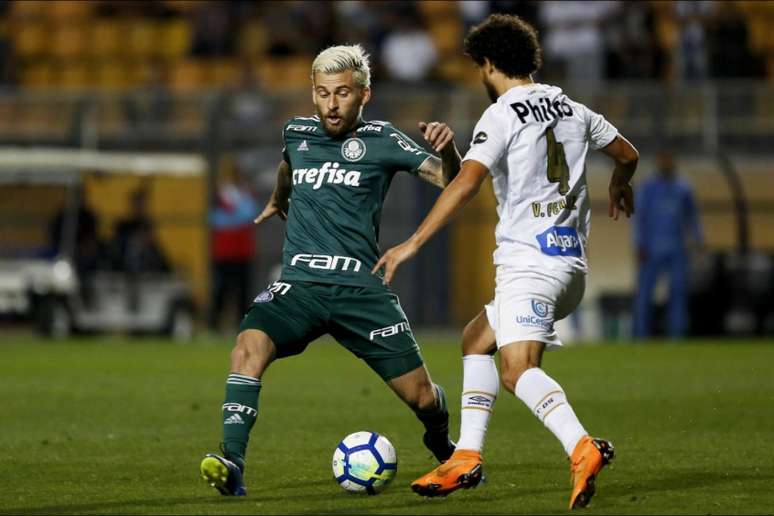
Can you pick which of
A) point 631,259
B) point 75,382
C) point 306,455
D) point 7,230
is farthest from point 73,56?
point 306,455

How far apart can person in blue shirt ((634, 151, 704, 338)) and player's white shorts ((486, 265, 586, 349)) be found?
493 inches

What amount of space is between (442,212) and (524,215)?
1.64 feet

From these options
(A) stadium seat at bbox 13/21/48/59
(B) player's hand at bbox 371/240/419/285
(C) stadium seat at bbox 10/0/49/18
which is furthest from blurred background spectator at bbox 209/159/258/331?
(B) player's hand at bbox 371/240/419/285

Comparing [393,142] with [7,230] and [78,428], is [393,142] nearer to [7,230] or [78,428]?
[78,428]

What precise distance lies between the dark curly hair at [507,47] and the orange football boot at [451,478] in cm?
168

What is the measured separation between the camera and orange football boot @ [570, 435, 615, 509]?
6.30 meters

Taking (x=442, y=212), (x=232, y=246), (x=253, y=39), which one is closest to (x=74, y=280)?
(x=232, y=246)

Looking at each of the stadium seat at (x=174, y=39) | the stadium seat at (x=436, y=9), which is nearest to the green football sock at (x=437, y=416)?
the stadium seat at (x=436, y=9)

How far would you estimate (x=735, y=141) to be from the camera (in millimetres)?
20781

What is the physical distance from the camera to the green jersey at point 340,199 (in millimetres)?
7293

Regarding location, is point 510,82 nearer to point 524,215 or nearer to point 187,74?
point 524,215

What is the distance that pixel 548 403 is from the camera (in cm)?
658

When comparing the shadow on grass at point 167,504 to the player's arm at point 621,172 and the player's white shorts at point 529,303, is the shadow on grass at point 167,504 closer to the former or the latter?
the player's white shorts at point 529,303

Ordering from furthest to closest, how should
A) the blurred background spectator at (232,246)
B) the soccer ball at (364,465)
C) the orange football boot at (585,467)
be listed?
the blurred background spectator at (232,246)
the soccer ball at (364,465)
the orange football boot at (585,467)
